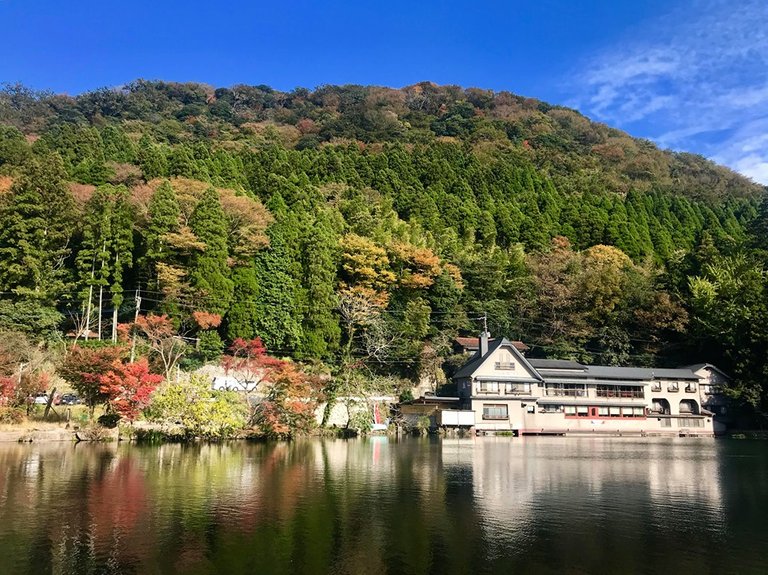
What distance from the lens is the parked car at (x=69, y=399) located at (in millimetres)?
29125

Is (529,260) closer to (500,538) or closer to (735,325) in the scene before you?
(735,325)

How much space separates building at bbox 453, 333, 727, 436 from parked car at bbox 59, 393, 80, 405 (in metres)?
22.8

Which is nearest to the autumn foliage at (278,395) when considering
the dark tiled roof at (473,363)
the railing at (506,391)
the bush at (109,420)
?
the bush at (109,420)

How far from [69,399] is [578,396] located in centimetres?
3159

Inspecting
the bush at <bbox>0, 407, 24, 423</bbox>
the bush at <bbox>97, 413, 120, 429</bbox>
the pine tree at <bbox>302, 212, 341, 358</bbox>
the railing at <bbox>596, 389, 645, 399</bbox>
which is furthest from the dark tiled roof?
the bush at <bbox>0, 407, 24, 423</bbox>

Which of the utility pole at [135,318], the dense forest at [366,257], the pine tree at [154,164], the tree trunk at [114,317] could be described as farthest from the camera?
the pine tree at [154,164]

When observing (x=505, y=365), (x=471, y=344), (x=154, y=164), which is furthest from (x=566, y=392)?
(x=154, y=164)

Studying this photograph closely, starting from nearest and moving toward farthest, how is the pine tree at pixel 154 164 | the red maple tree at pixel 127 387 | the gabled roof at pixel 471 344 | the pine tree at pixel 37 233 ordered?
1. the red maple tree at pixel 127 387
2. the pine tree at pixel 37 233
3. the gabled roof at pixel 471 344
4. the pine tree at pixel 154 164

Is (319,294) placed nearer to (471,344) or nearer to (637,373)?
(471,344)

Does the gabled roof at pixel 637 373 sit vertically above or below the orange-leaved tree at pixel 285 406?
above

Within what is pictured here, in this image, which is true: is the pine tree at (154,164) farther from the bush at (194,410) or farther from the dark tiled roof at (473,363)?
the dark tiled roof at (473,363)

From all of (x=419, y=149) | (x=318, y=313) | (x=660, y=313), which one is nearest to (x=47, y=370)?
(x=318, y=313)

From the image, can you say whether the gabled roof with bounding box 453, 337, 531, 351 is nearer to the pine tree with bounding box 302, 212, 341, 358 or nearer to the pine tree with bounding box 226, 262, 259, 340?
the pine tree with bounding box 302, 212, 341, 358

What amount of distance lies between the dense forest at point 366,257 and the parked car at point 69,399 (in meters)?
3.05
